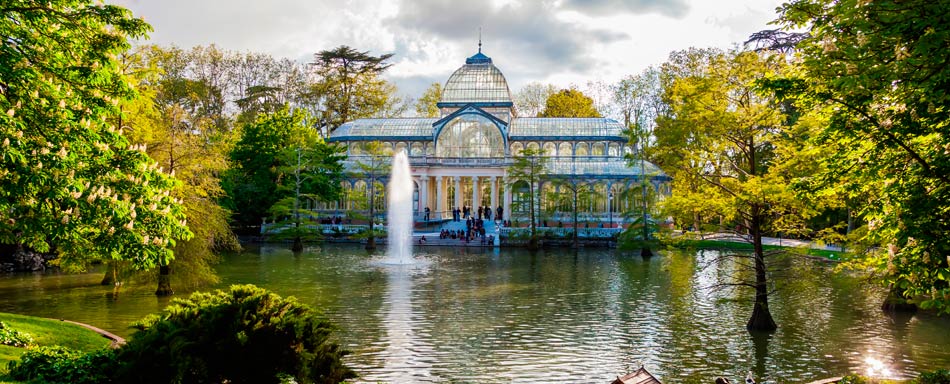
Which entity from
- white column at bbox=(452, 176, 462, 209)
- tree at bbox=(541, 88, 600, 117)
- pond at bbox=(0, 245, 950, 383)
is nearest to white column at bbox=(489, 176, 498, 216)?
white column at bbox=(452, 176, 462, 209)

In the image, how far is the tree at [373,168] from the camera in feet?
129

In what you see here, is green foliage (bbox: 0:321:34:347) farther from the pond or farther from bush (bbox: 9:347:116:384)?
the pond

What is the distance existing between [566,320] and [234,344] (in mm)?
10133

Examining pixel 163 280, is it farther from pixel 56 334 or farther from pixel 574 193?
pixel 574 193

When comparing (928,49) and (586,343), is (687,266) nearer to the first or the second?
(586,343)

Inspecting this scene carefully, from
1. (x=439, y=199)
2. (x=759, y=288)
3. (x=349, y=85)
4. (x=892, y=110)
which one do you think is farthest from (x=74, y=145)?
(x=349, y=85)

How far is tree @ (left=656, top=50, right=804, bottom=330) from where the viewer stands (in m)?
14.2

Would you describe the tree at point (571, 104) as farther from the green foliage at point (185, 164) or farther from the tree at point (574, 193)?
the green foliage at point (185, 164)

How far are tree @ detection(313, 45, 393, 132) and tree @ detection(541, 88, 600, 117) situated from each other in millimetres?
16903

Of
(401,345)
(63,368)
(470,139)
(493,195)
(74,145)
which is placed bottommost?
(401,345)

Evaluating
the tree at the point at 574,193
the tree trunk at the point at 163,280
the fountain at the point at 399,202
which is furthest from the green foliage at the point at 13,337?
the tree at the point at 574,193

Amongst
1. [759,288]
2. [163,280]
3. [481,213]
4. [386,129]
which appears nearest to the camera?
[759,288]

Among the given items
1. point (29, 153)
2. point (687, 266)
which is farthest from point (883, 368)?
point (687, 266)

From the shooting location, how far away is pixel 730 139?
14.9 metres
